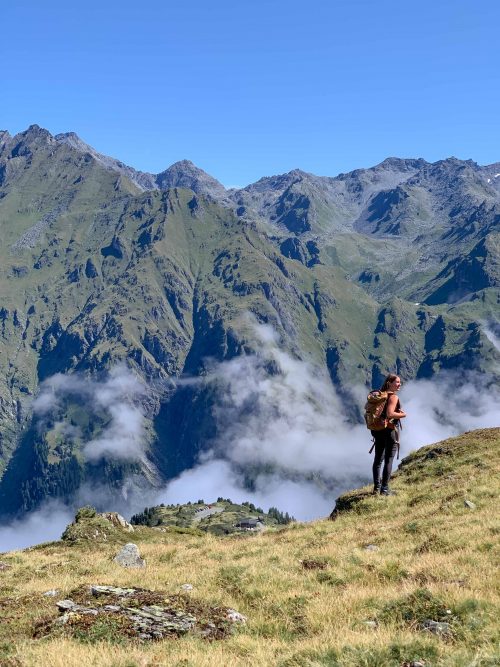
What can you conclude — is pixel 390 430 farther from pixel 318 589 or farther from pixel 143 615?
pixel 143 615

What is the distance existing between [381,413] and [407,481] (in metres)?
7.30

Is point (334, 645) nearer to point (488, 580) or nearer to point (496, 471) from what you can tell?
point (488, 580)

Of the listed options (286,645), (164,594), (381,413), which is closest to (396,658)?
(286,645)

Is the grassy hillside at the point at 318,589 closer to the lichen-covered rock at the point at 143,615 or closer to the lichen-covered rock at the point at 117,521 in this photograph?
the lichen-covered rock at the point at 143,615

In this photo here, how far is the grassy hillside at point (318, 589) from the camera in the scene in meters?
9.86

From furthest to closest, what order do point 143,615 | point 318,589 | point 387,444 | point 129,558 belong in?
point 387,444 → point 129,558 → point 318,589 → point 143,615

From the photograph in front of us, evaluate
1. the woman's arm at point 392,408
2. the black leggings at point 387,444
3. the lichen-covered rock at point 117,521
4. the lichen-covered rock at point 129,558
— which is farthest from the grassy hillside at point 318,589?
the lichen-covered rock at point 117,521

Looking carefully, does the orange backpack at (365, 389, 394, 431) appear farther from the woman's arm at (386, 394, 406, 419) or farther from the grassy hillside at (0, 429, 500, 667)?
the grassy hillside at (0, 429, 500, 667)

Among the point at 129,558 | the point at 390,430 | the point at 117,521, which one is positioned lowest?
the point at 129,558

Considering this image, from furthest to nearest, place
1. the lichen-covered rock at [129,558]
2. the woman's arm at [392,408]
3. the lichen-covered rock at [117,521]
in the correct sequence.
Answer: the lichen-covered rock at [117,521] < the woman's arm at [392,408] < the lichen-covered rock at [129,558]

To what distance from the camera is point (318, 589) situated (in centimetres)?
1543

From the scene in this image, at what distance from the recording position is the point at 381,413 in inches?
1085

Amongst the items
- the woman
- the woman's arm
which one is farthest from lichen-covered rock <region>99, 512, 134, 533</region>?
the woman's arm

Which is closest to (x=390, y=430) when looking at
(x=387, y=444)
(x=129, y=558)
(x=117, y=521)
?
(x=387, y=444)
